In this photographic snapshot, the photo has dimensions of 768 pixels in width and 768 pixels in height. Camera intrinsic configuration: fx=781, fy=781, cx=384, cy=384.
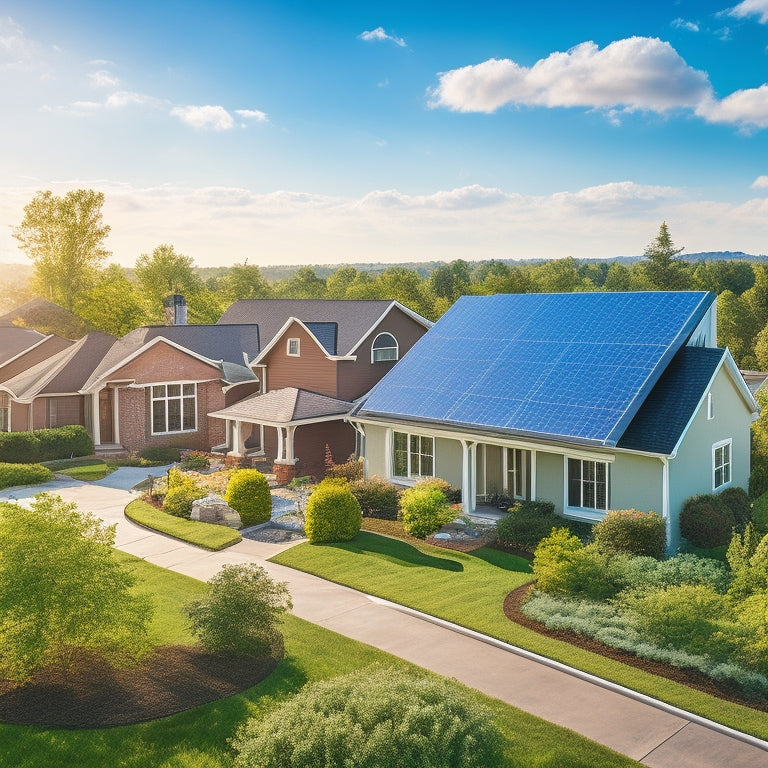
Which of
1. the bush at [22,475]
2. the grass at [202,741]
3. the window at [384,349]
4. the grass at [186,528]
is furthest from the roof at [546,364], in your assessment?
the bush at [22,475]

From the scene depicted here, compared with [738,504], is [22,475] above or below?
above

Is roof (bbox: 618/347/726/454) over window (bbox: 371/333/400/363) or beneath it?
beneath

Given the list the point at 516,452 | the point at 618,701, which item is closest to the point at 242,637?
the point at 618,701

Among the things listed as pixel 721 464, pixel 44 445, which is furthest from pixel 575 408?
pixel 44 445

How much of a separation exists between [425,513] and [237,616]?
806cm

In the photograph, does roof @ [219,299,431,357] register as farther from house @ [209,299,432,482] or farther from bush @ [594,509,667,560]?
bush @ [594,509,667,560]

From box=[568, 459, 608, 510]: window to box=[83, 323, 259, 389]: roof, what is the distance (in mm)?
19046

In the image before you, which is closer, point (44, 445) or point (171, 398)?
point (44, 445)

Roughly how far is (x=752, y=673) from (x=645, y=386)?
8717 millimetres

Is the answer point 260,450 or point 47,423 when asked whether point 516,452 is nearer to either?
point 260,450

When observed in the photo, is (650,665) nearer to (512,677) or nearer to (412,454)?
(512,677)

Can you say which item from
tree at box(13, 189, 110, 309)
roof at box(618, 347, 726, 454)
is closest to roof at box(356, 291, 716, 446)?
roof at box(618, 347, 726, 454)

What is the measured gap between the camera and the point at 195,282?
9612cm

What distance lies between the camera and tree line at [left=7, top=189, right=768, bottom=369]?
2327 inches
